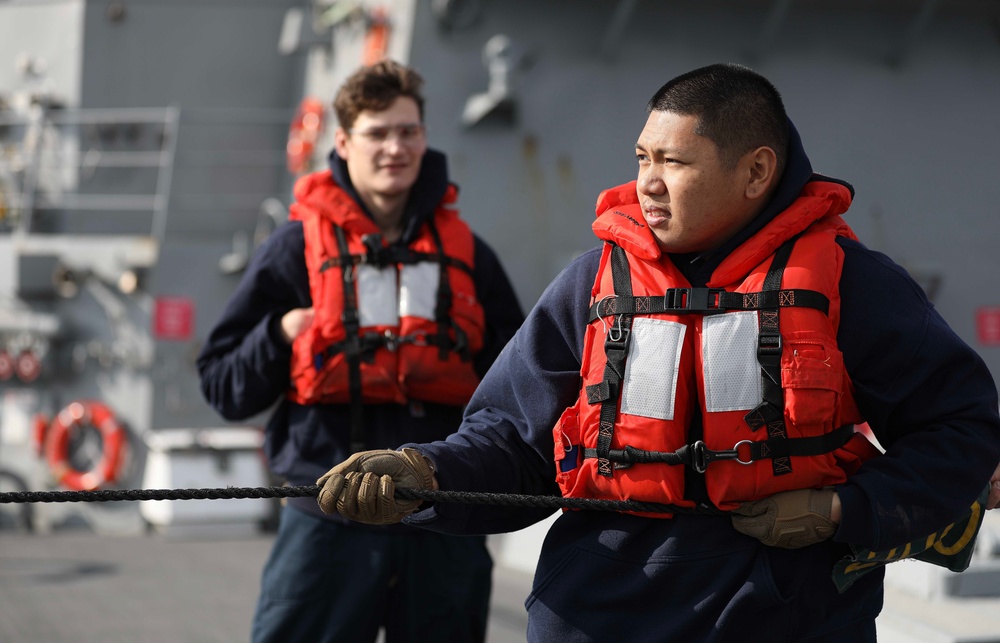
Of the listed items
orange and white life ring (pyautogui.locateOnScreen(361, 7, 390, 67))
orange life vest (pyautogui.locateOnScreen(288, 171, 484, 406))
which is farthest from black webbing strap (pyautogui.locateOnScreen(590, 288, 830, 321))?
orange and white life ring (pyautogui.locateOnScreen(361, 7, 390, 67))

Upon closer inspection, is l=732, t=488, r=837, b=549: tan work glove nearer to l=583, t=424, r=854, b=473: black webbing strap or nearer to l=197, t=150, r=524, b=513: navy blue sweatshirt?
l=583, t=424, r=854, b=473: black webbing strap

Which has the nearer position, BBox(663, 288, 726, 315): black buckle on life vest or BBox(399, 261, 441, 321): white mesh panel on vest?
BBox(663, 288, 726, 315): black buckle on life vest

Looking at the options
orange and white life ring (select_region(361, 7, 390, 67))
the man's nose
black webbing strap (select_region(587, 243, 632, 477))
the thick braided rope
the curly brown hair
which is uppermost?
orange and white life ring (select_region(361, 7, 390, 67))

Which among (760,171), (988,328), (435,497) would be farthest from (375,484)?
(988,328)

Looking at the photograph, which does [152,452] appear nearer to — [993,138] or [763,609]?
[993,138]

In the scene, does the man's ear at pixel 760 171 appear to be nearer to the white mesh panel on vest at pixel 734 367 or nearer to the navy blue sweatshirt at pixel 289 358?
the white mesh panel on vest at pixel 734 367

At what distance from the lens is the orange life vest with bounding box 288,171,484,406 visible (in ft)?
10.3

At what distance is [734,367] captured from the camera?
200 cm

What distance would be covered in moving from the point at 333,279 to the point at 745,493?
5.00 ft

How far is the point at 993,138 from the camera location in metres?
8.23

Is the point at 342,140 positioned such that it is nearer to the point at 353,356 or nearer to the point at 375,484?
the point at 353,356

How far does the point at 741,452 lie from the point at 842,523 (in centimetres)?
20

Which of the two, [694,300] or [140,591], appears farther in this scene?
[140,591]

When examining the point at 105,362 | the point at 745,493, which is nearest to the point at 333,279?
the point at 745,493
